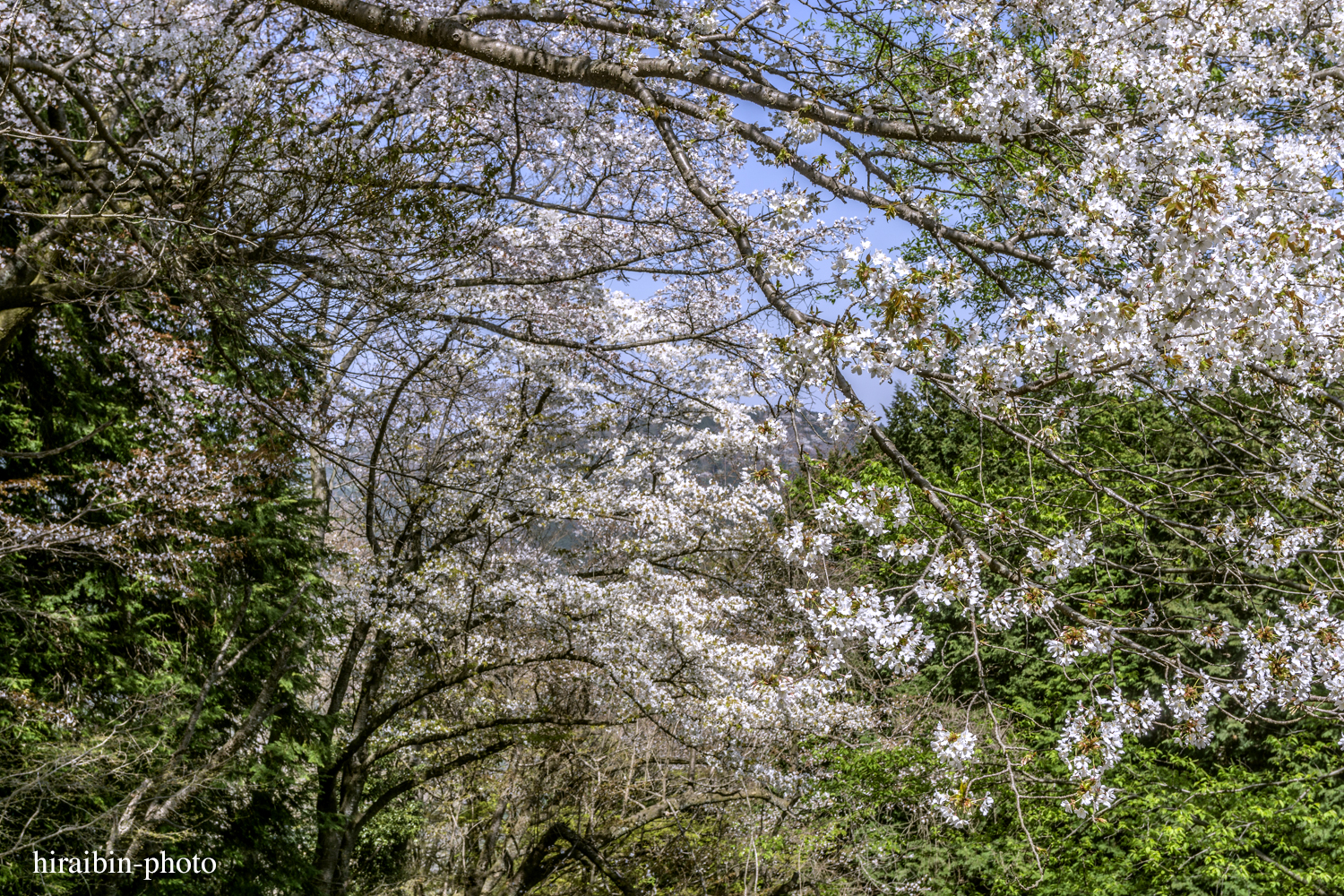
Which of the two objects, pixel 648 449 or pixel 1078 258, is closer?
pixel 1078 258

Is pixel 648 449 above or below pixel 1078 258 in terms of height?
Result: above

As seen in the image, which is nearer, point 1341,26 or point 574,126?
point 1341,26

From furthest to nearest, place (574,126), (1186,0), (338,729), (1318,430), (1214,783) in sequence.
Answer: (338,729)
(1214,783)
(574,126)
(1318,430)
(1186,0)

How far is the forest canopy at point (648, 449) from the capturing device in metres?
2.64

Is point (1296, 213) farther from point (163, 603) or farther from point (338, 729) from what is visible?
point (338, 729)

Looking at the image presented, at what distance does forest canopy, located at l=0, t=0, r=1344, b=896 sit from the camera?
264 cm

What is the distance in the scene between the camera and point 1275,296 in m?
2.37

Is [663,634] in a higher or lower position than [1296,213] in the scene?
lower

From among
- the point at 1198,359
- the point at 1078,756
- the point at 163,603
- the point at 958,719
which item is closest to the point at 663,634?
the point at 958,719

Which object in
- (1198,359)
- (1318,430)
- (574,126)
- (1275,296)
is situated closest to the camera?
(1275,296)

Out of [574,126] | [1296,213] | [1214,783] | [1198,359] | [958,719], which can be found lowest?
[1214,783]

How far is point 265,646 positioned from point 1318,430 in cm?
767

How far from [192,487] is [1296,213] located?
6.20m

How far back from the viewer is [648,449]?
27.9ft
